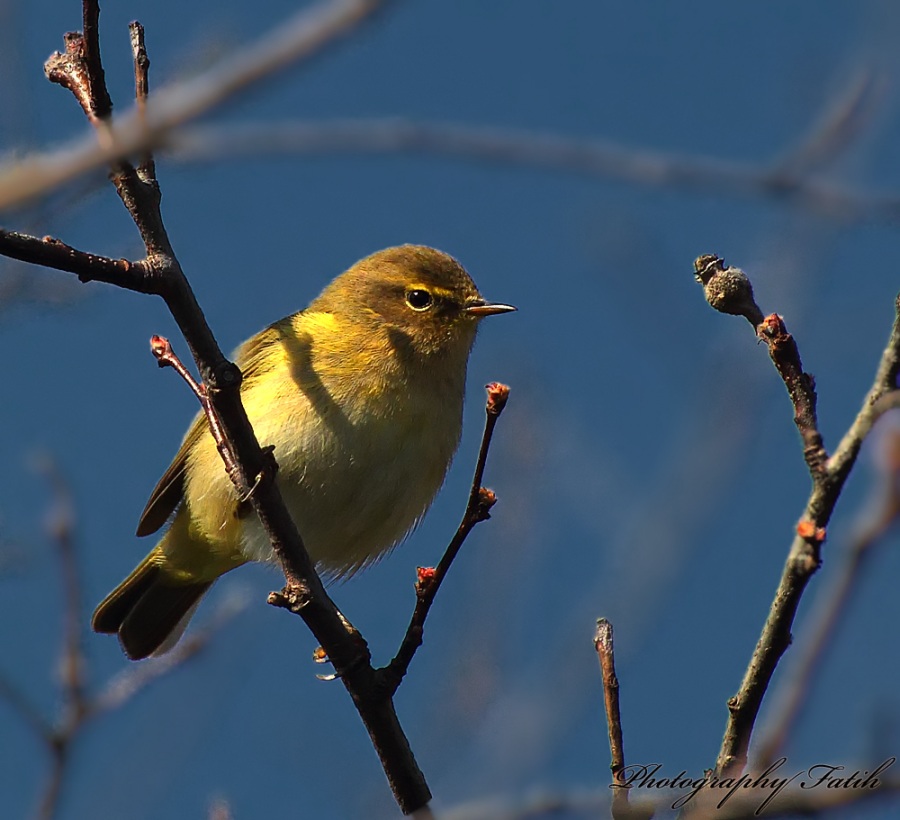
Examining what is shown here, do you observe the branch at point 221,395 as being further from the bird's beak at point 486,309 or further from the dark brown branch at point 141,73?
the bird's beak at point 486,309

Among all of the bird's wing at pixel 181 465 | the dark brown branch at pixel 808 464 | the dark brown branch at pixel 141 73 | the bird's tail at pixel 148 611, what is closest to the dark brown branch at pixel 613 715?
A: the dark brown branch at pixel 808 464

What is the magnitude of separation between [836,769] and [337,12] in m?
2.13

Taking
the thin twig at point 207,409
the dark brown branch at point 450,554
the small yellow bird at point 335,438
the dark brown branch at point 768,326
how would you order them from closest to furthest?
the dark brown branch at point 768,326
the dark brown branch at point 450,554
the thin twig at point 207,409
the small yellow bird at point 335,438

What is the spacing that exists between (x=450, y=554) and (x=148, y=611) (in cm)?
346

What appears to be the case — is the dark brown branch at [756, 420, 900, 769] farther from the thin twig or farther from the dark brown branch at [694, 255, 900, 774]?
the thin twig

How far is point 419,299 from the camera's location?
6.57 meters

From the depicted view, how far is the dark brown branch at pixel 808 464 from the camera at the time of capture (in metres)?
2.49

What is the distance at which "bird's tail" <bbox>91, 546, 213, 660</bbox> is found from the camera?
6.76 meters

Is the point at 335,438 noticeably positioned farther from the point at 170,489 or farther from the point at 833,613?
the point at 833,613

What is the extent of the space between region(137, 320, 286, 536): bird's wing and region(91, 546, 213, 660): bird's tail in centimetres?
49

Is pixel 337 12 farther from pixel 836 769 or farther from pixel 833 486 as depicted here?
pixel 836 769

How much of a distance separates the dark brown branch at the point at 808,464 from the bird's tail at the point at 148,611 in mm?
4381

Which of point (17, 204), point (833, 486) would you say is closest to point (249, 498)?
point (833, 486)

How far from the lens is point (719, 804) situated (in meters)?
2.41
